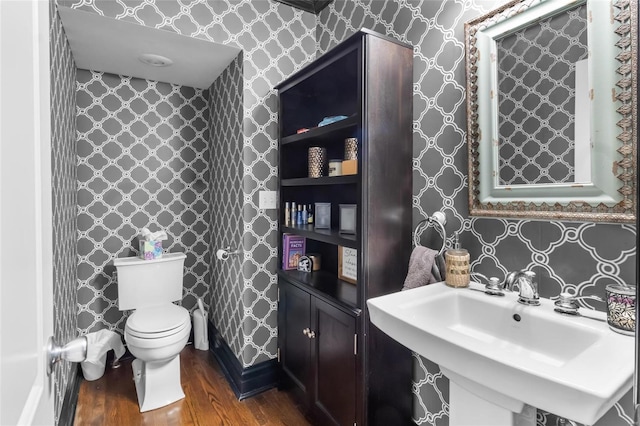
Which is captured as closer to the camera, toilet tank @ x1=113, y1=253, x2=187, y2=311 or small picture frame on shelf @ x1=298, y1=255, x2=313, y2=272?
small picture frame on shelf @ x1=298, y1=255, x2=313, y2=272

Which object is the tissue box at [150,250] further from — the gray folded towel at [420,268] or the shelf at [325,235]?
A: the gray folded towel at [420,268]

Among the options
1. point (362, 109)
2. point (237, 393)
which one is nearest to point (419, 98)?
point (362, 109)

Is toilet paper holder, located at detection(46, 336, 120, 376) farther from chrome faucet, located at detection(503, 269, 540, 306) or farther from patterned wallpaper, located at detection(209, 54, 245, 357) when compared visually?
patterned wallpaper, located at detection(209, 54, 245, 357)

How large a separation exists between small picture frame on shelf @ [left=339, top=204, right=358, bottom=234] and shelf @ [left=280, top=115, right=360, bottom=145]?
1.35ft

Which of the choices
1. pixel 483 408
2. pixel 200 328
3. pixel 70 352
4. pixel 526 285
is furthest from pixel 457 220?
pixel 200 328

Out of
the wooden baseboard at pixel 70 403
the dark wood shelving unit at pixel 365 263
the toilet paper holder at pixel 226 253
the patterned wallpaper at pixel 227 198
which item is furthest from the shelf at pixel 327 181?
the wooden baseboard at pixel 70 403

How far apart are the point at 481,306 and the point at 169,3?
7.51 feet

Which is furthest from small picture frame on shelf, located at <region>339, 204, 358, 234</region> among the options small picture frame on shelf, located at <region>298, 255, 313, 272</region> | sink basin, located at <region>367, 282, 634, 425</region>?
sink basin, located at <region>367, 282, 634, 425</region>

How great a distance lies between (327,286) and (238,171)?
1023 mm

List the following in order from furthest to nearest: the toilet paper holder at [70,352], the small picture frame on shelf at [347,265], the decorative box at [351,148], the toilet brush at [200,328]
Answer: the toilet brush at [200,328], the small picture frame on shelf at [347,265], the decorative box at [351,148], the toilet paper holder at [70,352]

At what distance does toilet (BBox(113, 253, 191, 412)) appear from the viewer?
2.03 m

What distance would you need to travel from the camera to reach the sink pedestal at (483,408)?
995 millimetres

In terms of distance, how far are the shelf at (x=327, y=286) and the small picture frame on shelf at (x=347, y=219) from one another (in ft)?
0.98

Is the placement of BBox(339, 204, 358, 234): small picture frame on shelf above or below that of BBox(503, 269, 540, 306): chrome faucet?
above
